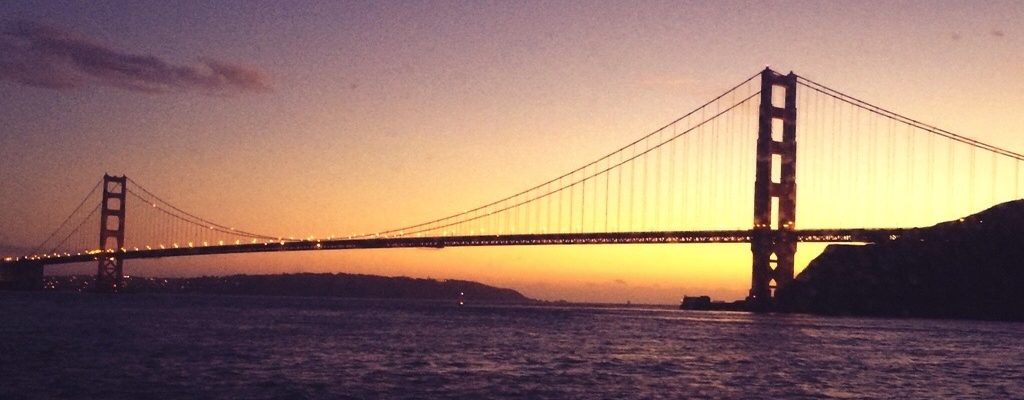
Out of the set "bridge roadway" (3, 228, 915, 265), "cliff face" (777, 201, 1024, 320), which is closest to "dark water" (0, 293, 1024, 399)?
"bridge roadway" (3, 228, 915, 265)

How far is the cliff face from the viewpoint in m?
94.8

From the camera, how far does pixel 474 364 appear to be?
36.0 meters

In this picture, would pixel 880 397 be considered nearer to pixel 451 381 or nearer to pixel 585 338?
pixel 451 381

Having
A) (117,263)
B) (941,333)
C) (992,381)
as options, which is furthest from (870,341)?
(117,263)

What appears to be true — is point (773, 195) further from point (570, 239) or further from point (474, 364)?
point (474, 364)

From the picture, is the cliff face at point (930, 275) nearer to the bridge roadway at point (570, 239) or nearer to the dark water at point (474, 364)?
the bridge roadway at point (570, 239)

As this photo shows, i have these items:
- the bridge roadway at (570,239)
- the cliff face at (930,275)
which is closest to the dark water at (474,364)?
the bridge roadway at (570,239)

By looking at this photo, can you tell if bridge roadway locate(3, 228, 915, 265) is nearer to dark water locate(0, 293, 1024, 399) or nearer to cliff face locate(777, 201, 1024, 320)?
cliff face locate(777, 201, 1024, 320)

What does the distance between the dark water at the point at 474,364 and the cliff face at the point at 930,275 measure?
130 feet

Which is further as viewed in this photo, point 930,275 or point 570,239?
point 930,275

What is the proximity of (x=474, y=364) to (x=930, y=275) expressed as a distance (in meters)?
71.3

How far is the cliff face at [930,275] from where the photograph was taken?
3733 inches

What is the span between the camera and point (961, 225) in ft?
326

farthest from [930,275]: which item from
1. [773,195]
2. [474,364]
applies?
[474,364]
